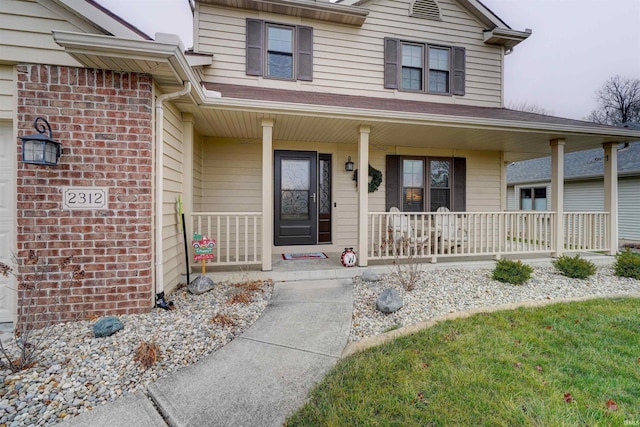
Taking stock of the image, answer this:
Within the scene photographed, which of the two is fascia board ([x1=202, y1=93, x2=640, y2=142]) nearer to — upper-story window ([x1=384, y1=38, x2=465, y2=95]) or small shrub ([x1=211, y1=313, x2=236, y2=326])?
upper-story window ([x1=384, y1=38, x2=465, y2=95])

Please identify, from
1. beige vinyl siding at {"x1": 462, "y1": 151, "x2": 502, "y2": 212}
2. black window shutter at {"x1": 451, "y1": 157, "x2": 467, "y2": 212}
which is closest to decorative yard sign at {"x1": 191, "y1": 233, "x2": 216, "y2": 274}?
black window shutter at {"x1": 451, "y1": 157, "x2": 467, "y2": 212}

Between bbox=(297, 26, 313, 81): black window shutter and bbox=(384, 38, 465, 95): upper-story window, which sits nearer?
bbox=(297, 26, 313, 81): black window shutter

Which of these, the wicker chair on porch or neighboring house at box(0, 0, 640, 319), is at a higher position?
neighboring house at box(0, 0, 640, 319)

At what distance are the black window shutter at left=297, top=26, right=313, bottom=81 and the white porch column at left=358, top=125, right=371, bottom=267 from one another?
196 cm

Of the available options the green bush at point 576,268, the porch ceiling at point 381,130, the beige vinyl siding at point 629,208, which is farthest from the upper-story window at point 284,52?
the beige vinyl siding at point 629,208

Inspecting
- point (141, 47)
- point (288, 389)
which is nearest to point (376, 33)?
point (141, 47)

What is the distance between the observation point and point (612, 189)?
5.87 m

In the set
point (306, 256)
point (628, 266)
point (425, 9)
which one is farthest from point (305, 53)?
point (628, 266)

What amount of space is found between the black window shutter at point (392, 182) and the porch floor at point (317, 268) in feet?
5.14

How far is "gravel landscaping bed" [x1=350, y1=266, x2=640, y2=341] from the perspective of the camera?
3.10 meters

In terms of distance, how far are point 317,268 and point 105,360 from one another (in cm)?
297

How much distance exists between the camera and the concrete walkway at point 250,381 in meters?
1.73

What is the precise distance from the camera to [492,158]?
7.03 meters

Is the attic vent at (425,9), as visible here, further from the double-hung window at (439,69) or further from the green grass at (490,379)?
the green grass at (490,379)
